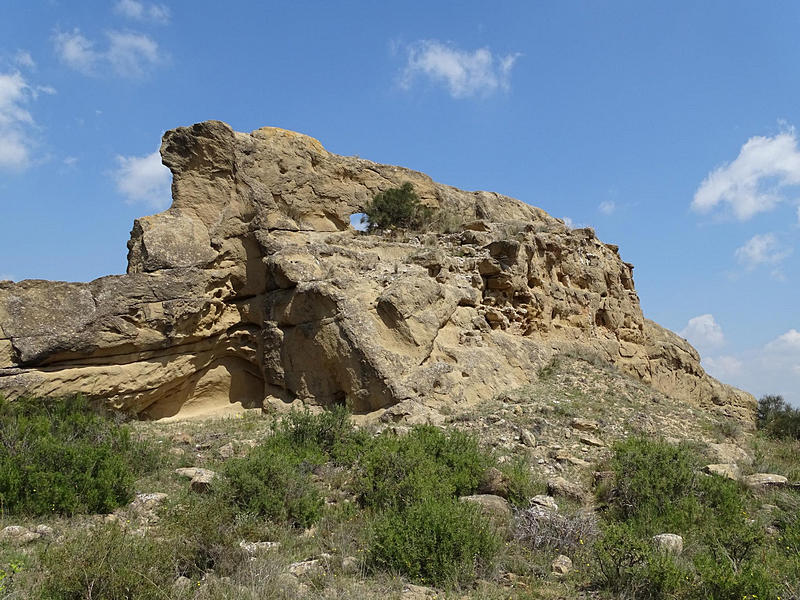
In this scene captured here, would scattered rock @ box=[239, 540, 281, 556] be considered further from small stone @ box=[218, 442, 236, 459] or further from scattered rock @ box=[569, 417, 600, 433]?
scattered rock @ box=[569, 417, 600, 433]

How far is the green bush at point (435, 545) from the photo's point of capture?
544cm

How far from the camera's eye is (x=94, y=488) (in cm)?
717

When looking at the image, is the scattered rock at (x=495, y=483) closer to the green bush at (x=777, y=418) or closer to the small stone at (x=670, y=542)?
the small stone at (x=670, y=542)

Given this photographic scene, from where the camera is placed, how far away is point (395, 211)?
16656mm

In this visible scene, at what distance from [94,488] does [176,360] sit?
20.7ft

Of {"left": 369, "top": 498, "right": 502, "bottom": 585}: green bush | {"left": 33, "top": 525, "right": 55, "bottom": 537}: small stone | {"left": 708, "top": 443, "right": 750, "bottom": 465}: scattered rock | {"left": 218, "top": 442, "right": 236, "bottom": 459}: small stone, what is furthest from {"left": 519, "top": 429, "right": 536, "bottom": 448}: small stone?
{"left": 33, "top": 525, "right": 55, "bottom": 537}: small stone

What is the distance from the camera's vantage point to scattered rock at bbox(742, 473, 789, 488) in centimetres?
836

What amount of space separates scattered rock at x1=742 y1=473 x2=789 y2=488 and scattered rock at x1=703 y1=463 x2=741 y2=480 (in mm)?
173

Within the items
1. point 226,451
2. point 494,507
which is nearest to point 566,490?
point 494,507

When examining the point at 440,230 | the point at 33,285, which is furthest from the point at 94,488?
the point at 440,230

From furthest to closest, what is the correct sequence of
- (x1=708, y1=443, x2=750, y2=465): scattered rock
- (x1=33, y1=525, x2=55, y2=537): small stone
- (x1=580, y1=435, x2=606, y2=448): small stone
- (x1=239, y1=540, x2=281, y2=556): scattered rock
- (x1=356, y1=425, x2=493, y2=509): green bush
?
(x1=580, y1=435, x2=606, y2=448): small stone
(x1=708, y1=443, x2=750, y2=465): scattered rock
(x1=356, y1=425, x2=493, y2=509): green bush
(x1=33, y1=525, x2=55, y2=537): small stone
(x1=239, y1=540, x2=281, y2=556): scattered rock

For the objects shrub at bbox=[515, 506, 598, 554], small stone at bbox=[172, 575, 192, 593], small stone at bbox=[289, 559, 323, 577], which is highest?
shrub at bbox=[515, 506, 598, 554]

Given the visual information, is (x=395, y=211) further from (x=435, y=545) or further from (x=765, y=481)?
(x=435, y=545)

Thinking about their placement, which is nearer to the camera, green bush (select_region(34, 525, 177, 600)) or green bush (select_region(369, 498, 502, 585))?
green bush (select_region(34, 525, 177, 600))
